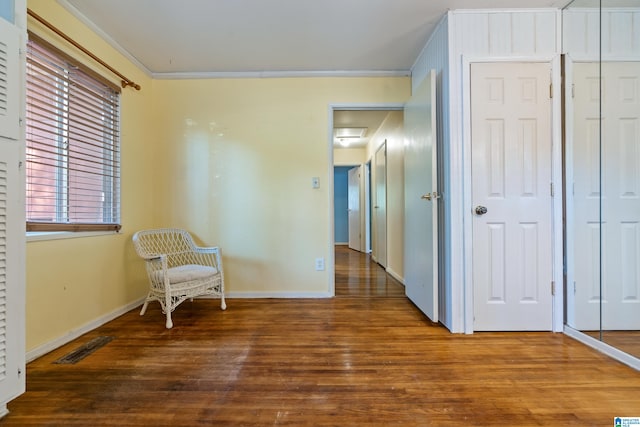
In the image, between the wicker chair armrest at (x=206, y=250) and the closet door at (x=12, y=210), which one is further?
the wicker chair armrest at (x=206, y=250)

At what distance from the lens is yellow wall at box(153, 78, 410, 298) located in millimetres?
2855

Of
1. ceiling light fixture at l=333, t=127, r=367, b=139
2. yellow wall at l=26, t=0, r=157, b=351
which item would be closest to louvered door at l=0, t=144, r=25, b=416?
yellow wall at l=26, t=0, r=157, b=351

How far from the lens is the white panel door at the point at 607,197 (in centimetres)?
187

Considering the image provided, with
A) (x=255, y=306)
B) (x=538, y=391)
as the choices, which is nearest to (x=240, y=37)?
(x=255, y=306)

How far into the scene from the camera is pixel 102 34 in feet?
7.16

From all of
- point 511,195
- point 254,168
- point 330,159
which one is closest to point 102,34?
point 254,168

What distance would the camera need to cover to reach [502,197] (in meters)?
1.97

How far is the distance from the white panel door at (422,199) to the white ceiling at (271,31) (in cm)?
46

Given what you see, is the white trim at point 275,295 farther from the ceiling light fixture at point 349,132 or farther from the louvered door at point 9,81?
the ceiling light fixture at point 349,132

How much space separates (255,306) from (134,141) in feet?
6.21

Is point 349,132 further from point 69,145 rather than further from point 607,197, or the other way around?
point 69,145

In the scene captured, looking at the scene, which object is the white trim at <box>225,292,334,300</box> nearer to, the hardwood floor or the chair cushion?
the chair cushion

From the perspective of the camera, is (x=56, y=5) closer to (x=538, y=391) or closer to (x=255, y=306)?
(x=255, y=306)

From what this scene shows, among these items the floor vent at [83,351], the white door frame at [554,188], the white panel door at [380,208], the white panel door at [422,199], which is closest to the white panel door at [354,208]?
the white panel door at [380,208]
